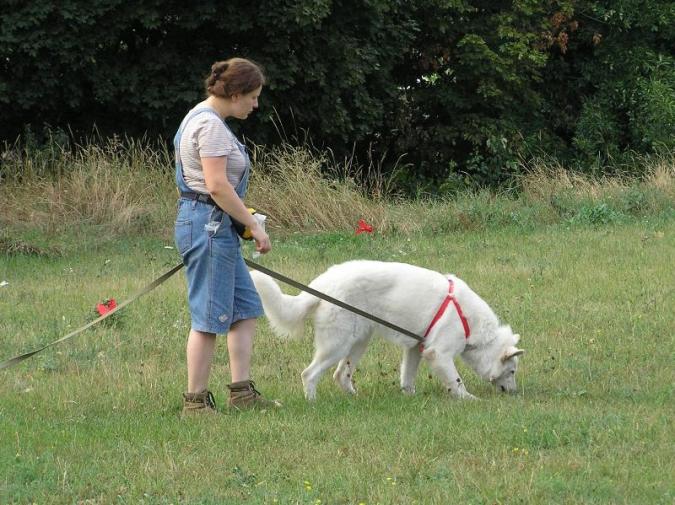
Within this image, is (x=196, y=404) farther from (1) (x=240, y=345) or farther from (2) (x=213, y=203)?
(2) (x=213, y=203)

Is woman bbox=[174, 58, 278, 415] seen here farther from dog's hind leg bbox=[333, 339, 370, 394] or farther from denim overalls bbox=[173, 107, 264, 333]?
dog's hind leg bbox=[333, 339, 370, 394]

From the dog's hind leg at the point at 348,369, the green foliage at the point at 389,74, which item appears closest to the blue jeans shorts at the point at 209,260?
the dog's hind leg at the point at 348,369

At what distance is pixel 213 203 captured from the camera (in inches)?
251

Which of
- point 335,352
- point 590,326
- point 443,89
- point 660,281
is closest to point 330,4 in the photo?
point 443,89

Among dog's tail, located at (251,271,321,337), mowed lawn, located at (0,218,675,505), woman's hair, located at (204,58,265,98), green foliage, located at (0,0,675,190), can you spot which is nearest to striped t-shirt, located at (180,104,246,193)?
woman's hair, located at (204,58,265,98)

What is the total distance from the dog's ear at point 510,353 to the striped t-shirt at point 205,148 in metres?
2.21

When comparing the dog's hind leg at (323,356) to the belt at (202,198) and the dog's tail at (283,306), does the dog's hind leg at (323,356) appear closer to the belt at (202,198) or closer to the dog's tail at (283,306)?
the dog's tail at (283,306)

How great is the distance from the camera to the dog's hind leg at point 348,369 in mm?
7395

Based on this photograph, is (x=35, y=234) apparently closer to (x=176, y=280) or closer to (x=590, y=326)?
(x=176, y=280)

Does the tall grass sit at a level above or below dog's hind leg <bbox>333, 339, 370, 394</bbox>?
below

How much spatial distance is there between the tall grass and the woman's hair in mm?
8349

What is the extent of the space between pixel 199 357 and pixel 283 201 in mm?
8960

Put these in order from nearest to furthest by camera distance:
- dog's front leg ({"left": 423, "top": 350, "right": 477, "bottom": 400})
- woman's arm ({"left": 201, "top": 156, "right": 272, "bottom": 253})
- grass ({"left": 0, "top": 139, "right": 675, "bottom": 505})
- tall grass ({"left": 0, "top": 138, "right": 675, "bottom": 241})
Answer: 1. grass ({"left": 0, "top": 139, "right": 675, "bottom": 505})
2. woman's arm ({"left": 201, "top": 156, "right": 272, "bottom": 253})
3. dog's front leg ({"left": 423, "top": 350, "right": 477, "bottom": 400})
4. tall grass ({"left": 0, "top": 138, "right": 675, "bottom": 241})

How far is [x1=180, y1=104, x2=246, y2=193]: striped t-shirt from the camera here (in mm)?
6215
